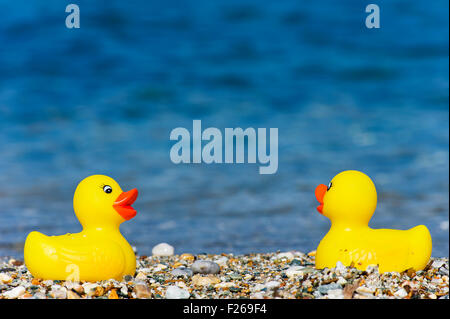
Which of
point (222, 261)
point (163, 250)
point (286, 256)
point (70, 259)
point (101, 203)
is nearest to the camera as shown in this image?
point (70, 259)

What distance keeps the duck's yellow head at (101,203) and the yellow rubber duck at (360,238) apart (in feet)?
5.35

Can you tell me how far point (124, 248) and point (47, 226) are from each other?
325 cm

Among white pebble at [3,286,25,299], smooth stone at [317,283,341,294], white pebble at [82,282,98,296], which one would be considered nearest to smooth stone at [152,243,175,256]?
white pebble at [82,282,98,296]

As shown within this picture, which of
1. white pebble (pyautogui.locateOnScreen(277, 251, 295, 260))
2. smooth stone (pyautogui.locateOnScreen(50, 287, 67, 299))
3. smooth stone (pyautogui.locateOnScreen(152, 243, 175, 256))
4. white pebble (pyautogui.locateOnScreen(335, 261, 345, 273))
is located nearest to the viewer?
smooth stone (pyautogui.locateOnScreen(50, 287, 67, 299))

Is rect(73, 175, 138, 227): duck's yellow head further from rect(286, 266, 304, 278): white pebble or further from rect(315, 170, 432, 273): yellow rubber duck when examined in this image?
rect(315, 170, 432, 273): yellow rubber duck

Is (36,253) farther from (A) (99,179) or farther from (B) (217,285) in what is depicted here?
(B) (217,285)

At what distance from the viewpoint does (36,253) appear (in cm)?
414

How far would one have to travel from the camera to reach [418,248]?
4.53 metres

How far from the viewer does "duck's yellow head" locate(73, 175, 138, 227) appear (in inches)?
174

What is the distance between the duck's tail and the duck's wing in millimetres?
2343

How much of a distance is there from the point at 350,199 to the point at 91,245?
2075 mm

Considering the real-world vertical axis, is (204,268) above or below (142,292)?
above

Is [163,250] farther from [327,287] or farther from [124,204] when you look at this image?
[327,287]

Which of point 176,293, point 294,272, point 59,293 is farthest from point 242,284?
point 59,293
